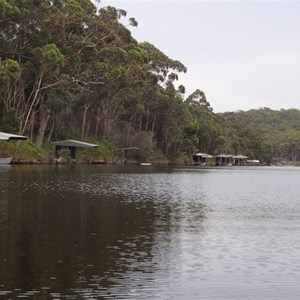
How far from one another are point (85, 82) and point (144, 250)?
5566 centimetres

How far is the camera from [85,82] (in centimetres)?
6606

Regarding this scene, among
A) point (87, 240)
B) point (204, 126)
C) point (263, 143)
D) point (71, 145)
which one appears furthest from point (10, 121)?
point (263, 143)

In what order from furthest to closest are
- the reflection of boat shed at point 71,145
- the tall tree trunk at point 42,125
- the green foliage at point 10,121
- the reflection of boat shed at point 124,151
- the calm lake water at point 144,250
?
the reflection of boat shed at point 124,151 → the reflection of boat shed at point 71,145 → the tall tree trunk at point 42,125 → the green foliage at point 10,121 → the calm lake water at point 144,250

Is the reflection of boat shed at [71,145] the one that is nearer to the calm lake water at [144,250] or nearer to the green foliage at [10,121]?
the green foliage at [10,121]

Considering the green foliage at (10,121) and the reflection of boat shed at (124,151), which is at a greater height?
the green foliage at (10,121)

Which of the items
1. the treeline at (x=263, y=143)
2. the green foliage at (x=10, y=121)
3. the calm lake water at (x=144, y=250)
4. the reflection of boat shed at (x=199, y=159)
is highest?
the treeline at (x=263, y=143)

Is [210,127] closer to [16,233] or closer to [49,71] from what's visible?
[49,71]

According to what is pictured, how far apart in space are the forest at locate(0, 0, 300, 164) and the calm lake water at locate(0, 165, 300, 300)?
115 ft

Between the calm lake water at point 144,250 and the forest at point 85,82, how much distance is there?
1376 inches

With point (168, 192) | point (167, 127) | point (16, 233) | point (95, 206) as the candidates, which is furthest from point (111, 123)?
point (16, 233)

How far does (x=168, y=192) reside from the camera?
96.7 ft

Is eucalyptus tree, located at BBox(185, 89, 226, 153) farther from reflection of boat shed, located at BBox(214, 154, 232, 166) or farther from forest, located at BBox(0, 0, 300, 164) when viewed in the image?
Answer: forest, located at BBox(0, 0, 300, 164)

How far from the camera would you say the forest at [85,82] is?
57500mm

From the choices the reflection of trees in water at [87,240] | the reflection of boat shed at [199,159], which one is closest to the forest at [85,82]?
the reflection of boat shed at [199,159]
